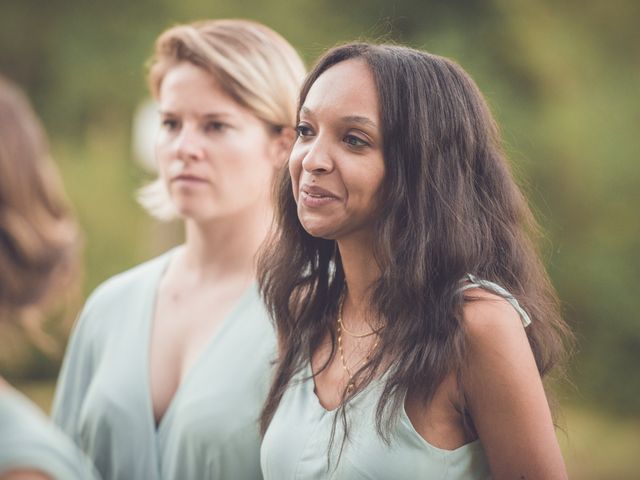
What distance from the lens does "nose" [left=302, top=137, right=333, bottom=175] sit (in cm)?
233

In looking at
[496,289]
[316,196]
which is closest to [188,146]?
[316,196]

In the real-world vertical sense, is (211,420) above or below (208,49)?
below

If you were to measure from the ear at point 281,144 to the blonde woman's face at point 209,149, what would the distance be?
0.15 feet

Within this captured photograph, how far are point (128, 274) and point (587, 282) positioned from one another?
424cm

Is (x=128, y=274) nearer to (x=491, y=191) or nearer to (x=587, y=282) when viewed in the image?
(x=491, y=191)

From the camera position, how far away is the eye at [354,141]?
2.31m

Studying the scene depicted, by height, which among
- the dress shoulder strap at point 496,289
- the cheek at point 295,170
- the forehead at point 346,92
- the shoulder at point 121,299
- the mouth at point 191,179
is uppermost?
the forehead at point 346,92

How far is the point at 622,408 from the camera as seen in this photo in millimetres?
6887

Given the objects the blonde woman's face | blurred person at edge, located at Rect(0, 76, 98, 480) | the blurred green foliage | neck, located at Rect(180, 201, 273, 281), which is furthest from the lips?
the blurred green foliage

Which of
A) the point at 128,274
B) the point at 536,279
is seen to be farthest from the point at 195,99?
the point at 536,279

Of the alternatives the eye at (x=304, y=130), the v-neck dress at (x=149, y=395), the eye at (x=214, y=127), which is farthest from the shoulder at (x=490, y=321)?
the eye at (x=214, y=127)

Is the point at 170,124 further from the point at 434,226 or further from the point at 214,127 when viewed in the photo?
the point at 434,226

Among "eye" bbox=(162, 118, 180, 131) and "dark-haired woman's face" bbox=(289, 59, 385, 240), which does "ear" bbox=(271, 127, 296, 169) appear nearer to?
"eye" bbox=(162, 118, 180, 131)

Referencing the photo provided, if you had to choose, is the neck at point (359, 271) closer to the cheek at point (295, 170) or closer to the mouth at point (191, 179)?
the cheek at point (295, 170)
